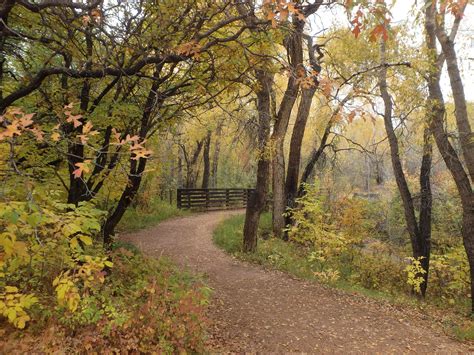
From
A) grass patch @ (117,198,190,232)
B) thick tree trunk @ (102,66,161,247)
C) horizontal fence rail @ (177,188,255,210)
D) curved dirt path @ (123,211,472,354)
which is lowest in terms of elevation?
curved dirt path @ (123,211,472,354)

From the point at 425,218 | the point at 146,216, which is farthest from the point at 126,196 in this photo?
the point at 425,218

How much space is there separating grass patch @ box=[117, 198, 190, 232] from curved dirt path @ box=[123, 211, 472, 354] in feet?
15.5

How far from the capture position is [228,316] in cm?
631

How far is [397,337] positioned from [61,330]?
5230 mm

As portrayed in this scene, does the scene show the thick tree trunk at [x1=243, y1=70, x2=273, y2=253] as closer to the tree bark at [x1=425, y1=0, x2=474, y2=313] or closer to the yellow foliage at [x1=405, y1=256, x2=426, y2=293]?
the tree bark at [x1=425, y1=0, x2=474, y2=313]

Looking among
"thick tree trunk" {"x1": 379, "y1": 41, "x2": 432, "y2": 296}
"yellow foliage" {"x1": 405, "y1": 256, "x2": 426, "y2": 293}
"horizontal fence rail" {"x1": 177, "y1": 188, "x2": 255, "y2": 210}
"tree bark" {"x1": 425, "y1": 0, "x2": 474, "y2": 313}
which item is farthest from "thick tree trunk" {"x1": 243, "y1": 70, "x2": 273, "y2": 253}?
"horizontal fence rail" {"x1": 177, "y1": 188, "x2": 255, "y2": 210}

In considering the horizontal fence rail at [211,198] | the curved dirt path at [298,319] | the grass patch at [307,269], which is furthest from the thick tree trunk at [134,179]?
the horizontal fence rail at [211,198]

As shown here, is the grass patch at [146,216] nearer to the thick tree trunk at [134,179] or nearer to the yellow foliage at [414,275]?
the thick tree trunk at [134,179]

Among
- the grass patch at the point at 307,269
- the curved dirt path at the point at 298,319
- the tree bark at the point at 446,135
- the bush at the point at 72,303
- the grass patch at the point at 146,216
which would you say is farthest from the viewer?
the grass patch at the point at 146,216

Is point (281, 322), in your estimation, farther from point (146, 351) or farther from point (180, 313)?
point (146, 351)

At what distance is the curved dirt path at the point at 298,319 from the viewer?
18.1 feet

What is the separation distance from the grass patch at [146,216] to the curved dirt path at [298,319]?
15.5 ft

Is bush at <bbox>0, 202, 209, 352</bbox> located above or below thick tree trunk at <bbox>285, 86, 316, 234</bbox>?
below

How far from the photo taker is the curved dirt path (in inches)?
217
